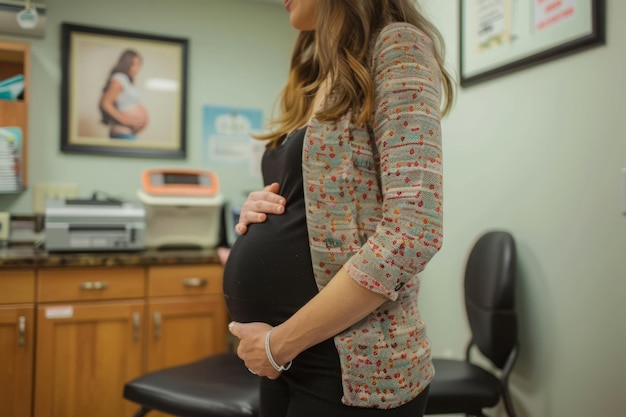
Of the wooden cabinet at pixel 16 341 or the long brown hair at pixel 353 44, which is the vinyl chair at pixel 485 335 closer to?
the long brown hair at pixel 353 44

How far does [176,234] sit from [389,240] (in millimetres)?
2036

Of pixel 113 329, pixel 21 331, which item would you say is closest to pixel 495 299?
pixel 113 329

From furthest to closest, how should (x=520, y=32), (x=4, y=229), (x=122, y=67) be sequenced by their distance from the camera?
(x=122, y=67) < (x=4, y=229) < (x=520, y=32)

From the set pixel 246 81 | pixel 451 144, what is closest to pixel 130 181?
pixel 246 81

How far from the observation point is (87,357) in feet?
6.83

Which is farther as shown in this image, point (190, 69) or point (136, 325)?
point (190, 69)

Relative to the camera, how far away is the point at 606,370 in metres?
1.32

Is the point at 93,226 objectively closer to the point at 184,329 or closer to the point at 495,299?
the point at 184,329

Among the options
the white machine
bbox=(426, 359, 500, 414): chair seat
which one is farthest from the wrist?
the white machine

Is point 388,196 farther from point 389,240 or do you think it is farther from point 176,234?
point 176,234

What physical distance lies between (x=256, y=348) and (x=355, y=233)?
235 mm

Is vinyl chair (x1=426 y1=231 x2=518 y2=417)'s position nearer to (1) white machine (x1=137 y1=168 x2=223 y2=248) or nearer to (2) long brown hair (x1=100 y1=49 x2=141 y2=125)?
(1) white machine (x1=137 y1=168 x2=223 y2=248)

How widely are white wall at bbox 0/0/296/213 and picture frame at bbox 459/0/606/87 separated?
3.48 ft

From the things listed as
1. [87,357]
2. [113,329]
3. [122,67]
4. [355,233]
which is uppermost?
[122,67]
